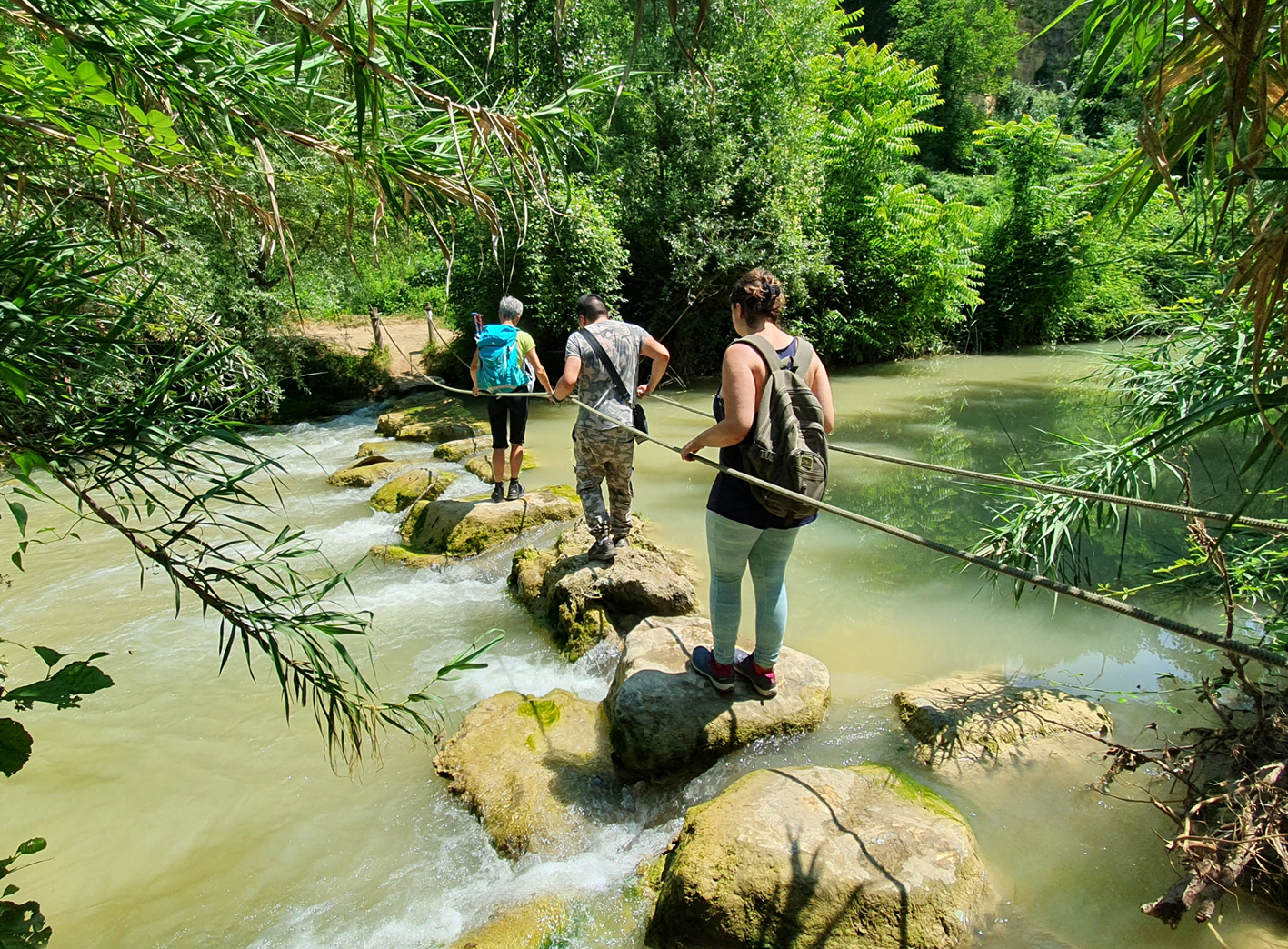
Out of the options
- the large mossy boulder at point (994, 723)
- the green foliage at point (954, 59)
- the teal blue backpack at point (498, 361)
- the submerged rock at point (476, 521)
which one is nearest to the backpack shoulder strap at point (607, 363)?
the teal blue backpack at point (498, 361)

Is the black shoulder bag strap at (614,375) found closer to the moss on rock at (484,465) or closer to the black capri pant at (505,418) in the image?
the black capri pant at (505,418)

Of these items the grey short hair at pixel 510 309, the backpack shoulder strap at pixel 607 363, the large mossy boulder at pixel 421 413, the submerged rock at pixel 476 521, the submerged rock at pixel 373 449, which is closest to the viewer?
the backpack shoulder strap at pixel 607 363

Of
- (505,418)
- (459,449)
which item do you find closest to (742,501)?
(505,418)

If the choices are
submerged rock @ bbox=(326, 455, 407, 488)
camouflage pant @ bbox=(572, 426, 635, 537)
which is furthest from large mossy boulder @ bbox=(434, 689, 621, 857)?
submerged rock @ bbox=(326, 455, 407, 488)

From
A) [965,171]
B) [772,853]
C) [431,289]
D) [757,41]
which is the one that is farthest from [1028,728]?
[965,171]

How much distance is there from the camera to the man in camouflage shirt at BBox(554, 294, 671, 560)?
480 centimetres

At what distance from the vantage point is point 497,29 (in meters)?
1.20

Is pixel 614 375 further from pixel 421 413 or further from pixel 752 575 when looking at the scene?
pixel 421 413

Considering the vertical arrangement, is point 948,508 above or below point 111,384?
below

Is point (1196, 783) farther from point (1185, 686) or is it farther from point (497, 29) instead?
point (497, 29)

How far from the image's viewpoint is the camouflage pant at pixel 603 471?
5008mm

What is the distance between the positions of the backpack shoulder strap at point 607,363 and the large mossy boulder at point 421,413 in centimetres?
758

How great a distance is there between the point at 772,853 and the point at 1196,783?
211cm

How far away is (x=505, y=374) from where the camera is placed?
6277 mm
